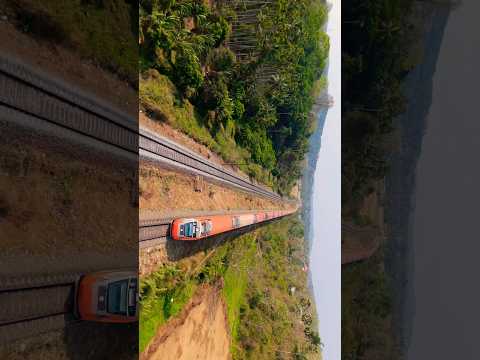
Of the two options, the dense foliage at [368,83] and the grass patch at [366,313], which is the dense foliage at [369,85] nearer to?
the dense foliage at [368,83]

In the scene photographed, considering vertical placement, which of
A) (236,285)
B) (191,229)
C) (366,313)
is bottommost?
(366,313)

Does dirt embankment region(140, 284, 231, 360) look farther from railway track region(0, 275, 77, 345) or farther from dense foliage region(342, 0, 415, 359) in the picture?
dense foliage region(342, 0, 415, 359)

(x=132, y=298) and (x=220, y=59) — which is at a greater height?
(x=220, y=59)

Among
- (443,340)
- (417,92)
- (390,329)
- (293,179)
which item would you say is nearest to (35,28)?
(417,92)

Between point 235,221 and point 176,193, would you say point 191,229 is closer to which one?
point 176,193

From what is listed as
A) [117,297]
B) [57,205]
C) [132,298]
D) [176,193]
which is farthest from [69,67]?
[132,298]

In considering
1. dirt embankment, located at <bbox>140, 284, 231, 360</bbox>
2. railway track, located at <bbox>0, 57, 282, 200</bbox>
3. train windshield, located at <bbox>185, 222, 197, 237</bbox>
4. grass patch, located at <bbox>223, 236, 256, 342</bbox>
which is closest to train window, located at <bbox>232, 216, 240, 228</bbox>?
grass patch, located at <bbox>223, 236, 256, 342</bbox>
